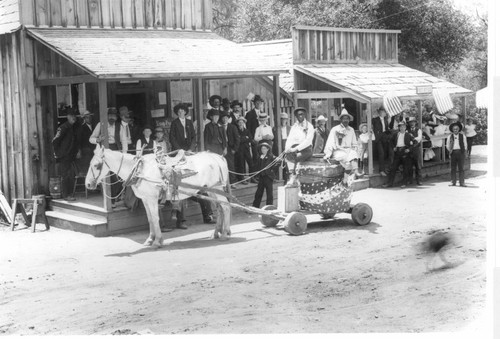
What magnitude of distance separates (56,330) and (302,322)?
9.62 feet

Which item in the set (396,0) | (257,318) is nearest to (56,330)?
(257,318)

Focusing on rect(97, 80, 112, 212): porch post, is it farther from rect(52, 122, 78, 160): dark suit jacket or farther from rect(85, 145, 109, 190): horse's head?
rect(52, 122, 78, 160): dark suit jacket

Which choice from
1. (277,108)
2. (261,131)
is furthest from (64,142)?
(277,108)

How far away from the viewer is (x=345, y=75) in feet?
71.3

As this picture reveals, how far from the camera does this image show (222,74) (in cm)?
1559

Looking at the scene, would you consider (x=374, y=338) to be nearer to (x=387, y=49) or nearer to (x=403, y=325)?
(x=403, y=325)

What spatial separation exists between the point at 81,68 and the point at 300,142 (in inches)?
173

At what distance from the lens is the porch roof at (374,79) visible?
20.5 m

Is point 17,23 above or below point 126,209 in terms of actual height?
above

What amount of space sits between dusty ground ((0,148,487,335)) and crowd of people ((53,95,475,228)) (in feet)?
4.48

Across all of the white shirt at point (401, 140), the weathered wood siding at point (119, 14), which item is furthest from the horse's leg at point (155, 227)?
the white shirt at point (401, 140)

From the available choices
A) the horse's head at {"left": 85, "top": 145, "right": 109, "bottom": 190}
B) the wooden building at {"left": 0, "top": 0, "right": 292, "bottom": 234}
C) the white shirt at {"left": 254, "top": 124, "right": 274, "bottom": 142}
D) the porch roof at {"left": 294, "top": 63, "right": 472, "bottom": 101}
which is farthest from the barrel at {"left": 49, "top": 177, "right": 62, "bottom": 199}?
the porch roof at {"left": 294, "top": 63, "right": 472, "bottom": 101}

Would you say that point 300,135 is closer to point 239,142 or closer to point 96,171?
point 239,142

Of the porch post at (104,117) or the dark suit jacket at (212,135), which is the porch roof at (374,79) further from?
the porch post at (104,117)
